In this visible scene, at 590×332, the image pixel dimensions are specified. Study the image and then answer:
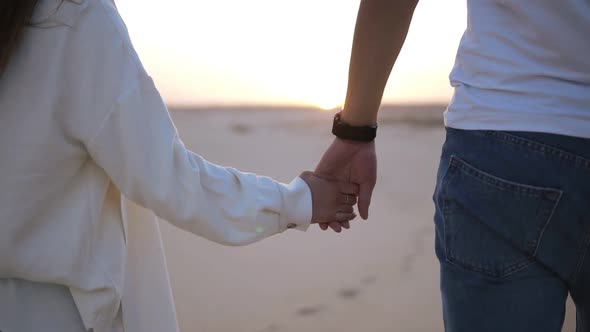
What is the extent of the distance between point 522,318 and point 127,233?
2.71 ft

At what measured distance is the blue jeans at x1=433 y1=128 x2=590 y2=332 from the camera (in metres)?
1.26

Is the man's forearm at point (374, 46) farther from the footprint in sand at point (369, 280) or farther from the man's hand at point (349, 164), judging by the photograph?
the footprint in sand at point (369, 280)

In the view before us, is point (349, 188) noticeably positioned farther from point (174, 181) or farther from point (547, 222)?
point (547, 222)

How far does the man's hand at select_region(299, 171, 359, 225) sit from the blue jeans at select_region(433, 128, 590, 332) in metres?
0.61

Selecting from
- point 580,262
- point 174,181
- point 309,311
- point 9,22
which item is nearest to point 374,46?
point 174,181

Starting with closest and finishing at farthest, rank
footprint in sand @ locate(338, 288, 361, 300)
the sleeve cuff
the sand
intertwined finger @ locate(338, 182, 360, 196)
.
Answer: the sleeve cuff → intertwined finger @ locate(338, 182, 360, 196) → the sand → footprint in sand @ locate(338, 288, 361, 300)

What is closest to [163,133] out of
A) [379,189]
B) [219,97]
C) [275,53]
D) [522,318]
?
[522,318]

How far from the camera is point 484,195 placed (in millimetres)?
1306

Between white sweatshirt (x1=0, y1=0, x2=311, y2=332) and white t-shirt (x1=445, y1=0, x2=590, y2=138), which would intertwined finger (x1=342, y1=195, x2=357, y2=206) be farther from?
white t-shirt (x1=445, y1=0, x2=590, y2=138)

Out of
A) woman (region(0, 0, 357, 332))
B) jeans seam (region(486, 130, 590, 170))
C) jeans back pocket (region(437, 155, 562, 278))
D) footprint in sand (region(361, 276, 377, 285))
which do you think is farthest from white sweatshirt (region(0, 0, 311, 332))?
footprint in sand (region(361, 276, 377, 285))

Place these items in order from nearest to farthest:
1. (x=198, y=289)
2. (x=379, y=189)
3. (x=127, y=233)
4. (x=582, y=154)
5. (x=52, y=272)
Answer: (x=582, y=154)
(x=52, y=272)
(x=127, y=233)
(x=198, y=289)
(x=379, y=189)

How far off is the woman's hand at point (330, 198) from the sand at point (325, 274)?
1552 millimetres

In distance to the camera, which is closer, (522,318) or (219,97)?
(522,318)

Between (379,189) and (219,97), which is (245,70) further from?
(379,189)
